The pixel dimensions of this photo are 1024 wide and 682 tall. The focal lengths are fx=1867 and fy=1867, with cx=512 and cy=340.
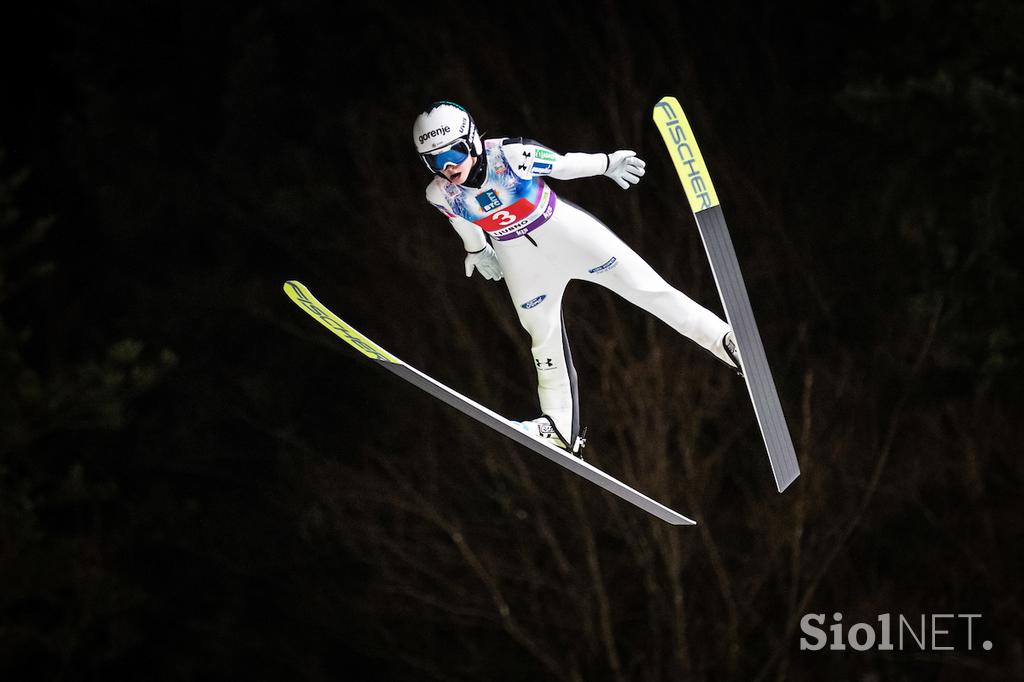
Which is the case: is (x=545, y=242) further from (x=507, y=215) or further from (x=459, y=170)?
(x=459, y=170)

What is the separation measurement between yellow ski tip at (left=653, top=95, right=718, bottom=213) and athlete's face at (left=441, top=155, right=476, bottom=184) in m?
0.49

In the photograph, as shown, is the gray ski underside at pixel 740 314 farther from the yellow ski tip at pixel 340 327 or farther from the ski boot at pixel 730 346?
the yellow ski tip at pixel 340 327

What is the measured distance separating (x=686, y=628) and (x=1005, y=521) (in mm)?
1905

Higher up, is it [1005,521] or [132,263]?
[132,263]

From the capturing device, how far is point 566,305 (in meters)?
9.98

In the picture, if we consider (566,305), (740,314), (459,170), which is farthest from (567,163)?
(566,305)

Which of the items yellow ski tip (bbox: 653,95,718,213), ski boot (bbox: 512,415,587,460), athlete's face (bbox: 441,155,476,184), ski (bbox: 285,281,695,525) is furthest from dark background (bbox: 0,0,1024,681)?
athlete's face (bbox: 441,155,476,184)

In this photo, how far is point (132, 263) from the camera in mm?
10938

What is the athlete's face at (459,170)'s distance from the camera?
4656mm

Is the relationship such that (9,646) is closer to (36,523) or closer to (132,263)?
(36,523)

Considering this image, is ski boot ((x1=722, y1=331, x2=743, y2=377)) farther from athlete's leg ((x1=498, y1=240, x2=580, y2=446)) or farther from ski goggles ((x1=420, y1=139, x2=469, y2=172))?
ski goggles ((x1=420, y1=139, x2=469, y2=172))

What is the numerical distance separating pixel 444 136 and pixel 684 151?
0.64 meters

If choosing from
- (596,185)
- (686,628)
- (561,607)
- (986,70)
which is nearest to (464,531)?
(561,607)

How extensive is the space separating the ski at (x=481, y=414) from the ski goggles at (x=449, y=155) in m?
0.71
